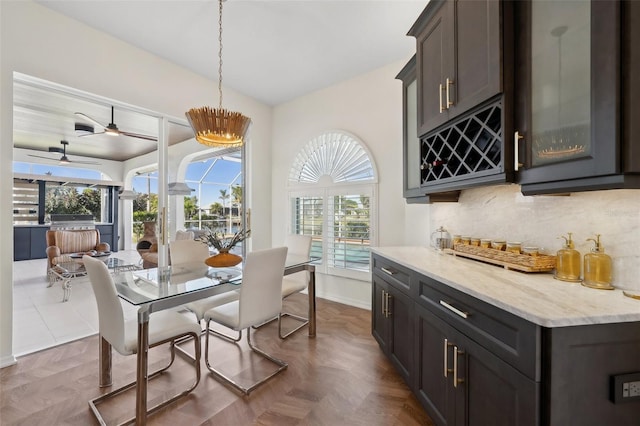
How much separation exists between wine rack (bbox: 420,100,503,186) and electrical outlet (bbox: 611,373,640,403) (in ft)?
3.10

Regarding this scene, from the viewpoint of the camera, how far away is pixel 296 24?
2.55 m

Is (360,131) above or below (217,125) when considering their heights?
above

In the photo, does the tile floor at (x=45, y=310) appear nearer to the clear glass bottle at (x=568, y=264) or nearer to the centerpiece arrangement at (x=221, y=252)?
the centerpiece arrangement at (x=221, y=252)

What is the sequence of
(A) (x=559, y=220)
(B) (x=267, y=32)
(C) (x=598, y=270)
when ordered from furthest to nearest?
(B) (x=267, y=32)
(A) (x=559, y=220)
(C) (x=598, y=270)

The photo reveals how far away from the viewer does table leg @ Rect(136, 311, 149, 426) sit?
5.04ft

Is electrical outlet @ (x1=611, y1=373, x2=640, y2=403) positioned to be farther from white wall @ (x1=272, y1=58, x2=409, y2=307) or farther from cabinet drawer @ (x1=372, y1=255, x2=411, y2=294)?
white wall @ (x1=272, y1=58, x2=409, y2=307)

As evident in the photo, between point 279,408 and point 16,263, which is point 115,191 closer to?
point 16,263

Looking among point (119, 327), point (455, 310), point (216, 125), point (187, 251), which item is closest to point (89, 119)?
point (187, 251)

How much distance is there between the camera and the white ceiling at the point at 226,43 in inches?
92.6

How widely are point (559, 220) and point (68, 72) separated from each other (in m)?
4.06

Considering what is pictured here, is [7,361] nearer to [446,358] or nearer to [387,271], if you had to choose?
[387,271]

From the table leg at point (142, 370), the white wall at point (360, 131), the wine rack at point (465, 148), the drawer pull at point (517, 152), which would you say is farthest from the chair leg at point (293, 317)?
the drawer pull at point (517, 152)

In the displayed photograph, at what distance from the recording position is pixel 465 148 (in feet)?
5.95

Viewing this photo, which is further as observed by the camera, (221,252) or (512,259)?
(221,252)
